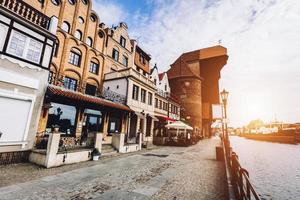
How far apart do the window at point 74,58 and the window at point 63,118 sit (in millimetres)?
4972

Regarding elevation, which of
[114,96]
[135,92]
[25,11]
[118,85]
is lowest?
[114,96]

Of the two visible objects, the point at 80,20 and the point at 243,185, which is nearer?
the point at 243,185

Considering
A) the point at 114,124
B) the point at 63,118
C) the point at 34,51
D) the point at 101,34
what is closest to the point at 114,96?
the point at 114,124

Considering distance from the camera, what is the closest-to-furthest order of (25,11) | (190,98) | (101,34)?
1. (25,11)
2. (101,34)
3. (190,98)

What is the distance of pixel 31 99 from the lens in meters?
9.43

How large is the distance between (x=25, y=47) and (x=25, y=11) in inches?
87.2

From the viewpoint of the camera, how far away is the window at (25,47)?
9.04 meters

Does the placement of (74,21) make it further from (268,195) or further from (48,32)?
(268,195)

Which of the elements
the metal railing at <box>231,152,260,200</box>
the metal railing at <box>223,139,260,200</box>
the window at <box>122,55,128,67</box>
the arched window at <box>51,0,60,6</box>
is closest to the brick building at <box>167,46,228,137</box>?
the window at <box>122,55,128,67</box>

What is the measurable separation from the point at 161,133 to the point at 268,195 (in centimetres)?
1882

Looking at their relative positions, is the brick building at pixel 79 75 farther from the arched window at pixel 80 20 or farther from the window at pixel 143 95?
the window at pixel 143 95

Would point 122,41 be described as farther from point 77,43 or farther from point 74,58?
point 74,58

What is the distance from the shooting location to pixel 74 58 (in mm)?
16500

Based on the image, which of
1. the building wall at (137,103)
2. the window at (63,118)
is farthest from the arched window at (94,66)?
the window at (63,118)
